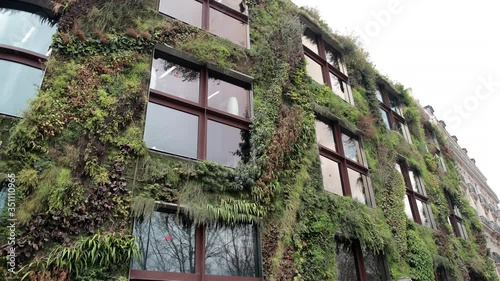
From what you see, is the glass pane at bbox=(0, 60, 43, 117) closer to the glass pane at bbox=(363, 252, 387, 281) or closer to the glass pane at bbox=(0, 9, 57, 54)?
the glass pane at bbox=(0, 9, 57, 54)

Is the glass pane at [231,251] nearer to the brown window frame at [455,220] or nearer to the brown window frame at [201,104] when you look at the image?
the brown window frame at [201,104]

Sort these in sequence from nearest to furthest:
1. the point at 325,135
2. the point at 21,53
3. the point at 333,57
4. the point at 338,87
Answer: the point at 21,53 < the point at 325,135 < the point at 338,87 < the point at 333,57

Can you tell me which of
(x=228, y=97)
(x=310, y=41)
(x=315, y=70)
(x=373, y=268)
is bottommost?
(x=373, y=268)

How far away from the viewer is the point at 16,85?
6.45 metres

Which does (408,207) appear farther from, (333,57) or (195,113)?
(195,113)

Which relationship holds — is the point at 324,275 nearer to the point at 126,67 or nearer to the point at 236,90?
the point at 236,90

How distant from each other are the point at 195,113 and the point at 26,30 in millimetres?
3655

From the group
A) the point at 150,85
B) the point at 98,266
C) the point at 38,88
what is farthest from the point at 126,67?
the point at 98,266

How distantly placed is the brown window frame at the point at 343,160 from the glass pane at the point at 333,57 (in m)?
3.19

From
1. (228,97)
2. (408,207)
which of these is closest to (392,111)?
(408,207)

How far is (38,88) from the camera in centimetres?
638

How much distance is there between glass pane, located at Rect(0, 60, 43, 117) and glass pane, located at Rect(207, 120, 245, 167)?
11.2 ft

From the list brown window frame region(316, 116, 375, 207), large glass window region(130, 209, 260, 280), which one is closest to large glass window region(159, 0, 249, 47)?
brown window frame region(316, 116, 375, 207)

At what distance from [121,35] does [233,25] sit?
3662 mm
